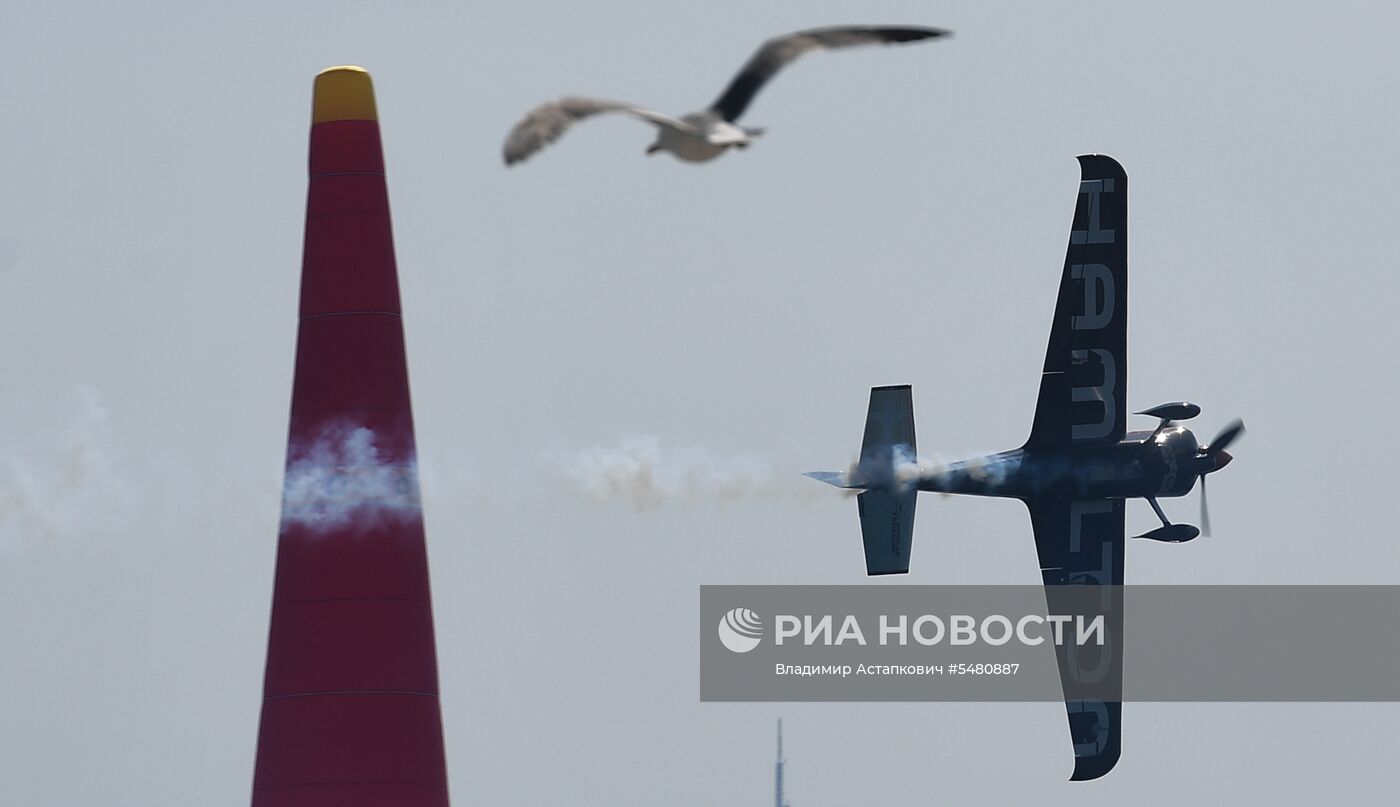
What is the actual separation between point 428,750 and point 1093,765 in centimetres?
1389

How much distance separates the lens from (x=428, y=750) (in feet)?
93.0

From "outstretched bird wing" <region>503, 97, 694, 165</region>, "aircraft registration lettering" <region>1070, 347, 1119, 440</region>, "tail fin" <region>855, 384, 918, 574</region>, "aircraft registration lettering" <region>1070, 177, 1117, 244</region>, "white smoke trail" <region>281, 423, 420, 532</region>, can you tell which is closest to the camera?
"outstretched bird wing" <region>503, 97, 694, 165</region>

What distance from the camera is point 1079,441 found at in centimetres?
3547

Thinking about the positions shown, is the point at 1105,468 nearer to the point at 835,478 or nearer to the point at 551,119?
the point at 835,478

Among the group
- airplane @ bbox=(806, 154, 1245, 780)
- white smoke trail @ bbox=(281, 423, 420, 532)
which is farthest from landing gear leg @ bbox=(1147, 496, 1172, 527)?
white smoke trail @ bbox=(281, 423, 420, 532)

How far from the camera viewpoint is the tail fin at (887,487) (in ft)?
111

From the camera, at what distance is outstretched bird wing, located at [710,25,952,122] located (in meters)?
23.0

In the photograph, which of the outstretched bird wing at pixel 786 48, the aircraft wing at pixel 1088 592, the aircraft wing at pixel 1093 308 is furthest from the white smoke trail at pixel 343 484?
the aircraft wing at pixel 1088 592

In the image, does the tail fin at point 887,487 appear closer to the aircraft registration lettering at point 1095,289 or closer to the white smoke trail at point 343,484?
the aircraft registration lettering at point 1095,289

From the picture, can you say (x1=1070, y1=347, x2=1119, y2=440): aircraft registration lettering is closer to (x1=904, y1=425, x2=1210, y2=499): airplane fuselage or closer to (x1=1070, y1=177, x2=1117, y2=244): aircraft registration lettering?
(x1=904, y1=425, x2=1210, y2=499): airplane fuselage

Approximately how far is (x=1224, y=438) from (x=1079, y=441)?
1831 millimetres

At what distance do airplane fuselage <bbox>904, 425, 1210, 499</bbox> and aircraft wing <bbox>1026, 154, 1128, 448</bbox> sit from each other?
642 mm

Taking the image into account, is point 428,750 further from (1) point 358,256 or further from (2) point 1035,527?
(2) point 1035,527

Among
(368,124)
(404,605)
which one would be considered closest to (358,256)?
(368,124)
